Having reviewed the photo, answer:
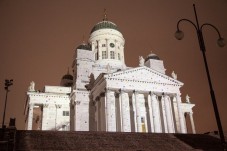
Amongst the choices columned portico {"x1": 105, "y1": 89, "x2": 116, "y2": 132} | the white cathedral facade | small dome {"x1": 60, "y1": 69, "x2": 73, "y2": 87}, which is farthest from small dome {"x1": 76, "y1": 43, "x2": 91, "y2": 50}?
columned portico {"x1": 105, "y1": 89, "x2": 116, "y2": 132}

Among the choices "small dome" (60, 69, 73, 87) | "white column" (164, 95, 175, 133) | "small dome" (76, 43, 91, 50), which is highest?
"small dome" (76, 43, 91, 50)

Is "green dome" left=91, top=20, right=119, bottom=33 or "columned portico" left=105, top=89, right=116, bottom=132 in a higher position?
"green dome" left=91, top=20, right=119, bottom=33

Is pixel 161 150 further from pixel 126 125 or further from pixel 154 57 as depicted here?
pixel 154 57

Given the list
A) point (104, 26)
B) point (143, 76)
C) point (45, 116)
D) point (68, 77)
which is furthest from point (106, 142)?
point (104, 26)

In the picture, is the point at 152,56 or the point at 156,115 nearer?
the point at 156,115

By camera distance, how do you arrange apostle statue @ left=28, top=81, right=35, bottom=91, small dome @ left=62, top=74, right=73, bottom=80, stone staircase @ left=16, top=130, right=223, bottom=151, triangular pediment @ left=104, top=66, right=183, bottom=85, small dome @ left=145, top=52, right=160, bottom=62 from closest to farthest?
stone staircase @ left=16, top=130, right=223, bottom=151 → triangular pediment @ left=104, top=66, right=183, bottom=85 → apostle statue @ left=28, top=81, right=35, bottom=91 → small dome @ left=145, top=52, right=160, bottom=62 → small dome @ left=62, top=74, right=73, bottom=80

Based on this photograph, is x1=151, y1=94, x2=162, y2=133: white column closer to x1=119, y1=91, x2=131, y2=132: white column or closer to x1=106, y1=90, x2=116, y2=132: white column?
x1=119, y1=91, x2=131, y2=132: white column

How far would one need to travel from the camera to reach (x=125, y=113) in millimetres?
42406

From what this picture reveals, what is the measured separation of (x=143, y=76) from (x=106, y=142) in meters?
21.0

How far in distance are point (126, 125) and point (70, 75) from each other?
26028 millimetres

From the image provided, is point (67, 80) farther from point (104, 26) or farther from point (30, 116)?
point (30, 116)

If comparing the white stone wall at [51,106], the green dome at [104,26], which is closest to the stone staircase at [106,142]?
the white stone wall at [51,106]

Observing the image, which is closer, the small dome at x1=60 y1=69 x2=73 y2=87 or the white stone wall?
the white stone wall

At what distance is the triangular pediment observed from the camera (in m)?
44.1
